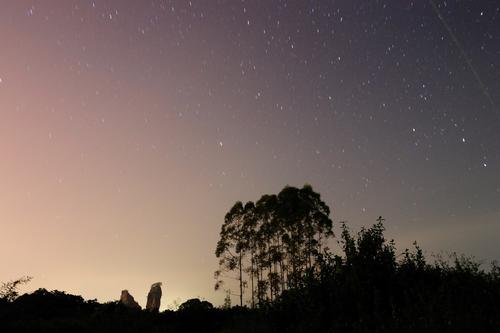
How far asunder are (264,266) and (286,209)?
628cm

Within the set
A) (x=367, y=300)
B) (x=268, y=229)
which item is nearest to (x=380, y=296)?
(x=367, y=300)

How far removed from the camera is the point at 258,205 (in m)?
49.0

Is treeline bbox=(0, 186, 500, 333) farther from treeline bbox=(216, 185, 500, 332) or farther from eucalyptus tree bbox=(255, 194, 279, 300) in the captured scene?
eucalyptus tree bbox=(255, 194, 279, 300)

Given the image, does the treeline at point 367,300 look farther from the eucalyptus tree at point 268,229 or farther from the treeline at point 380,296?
A: the eucalyptus tree at point 268,229

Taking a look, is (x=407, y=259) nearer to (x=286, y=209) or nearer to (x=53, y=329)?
(x=53, y=329)

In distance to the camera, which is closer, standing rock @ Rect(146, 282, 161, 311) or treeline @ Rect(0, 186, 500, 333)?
treeline @ Rect(0, 186, 500, 333)

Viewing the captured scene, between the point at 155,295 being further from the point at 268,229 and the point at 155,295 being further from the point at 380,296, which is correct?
the point at 380,296

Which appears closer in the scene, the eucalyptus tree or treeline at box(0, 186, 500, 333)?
treeline at box(0, 186, 500, 333)

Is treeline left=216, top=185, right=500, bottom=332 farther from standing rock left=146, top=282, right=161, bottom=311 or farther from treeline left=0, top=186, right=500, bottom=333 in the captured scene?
standing rock left=146, top=282, right=161, bottom=311

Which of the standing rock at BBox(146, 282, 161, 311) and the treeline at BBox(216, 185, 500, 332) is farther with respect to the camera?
the standing rock at BBox(146, 282, 161, 311)

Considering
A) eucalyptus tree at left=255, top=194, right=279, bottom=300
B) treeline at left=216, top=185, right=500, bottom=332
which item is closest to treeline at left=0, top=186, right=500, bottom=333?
treeline at left=216, top=185, right=500, bottom=332

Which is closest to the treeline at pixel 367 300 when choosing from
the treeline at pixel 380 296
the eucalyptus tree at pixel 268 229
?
the treeline at pixel 380 296

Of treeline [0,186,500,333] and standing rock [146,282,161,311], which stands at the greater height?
standing rock [146,282,161,311]

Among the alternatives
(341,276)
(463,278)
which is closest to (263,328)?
(341,276)
